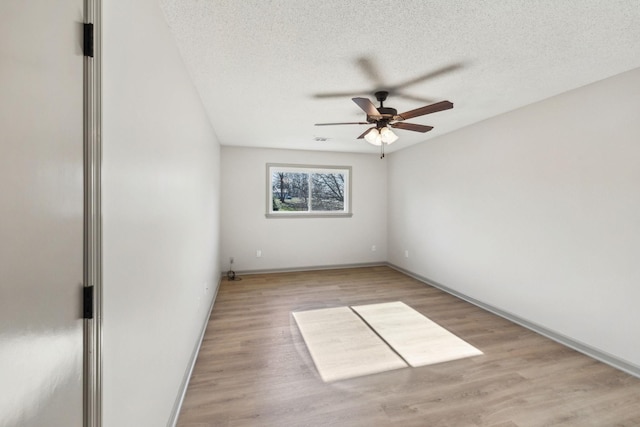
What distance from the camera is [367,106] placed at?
7.52 feet

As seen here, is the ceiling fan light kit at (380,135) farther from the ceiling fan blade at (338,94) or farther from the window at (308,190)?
the window at (308,190)

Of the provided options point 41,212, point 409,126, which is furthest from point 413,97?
point 41,212

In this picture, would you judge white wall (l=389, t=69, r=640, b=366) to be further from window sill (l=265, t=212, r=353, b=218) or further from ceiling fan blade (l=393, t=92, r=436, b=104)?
window sill (l=265, t=212, r=353, b=218)

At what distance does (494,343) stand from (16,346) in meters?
3.32

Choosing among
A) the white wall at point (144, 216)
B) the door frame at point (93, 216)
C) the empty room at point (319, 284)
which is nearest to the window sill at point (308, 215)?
the empty room at point (319, 284)

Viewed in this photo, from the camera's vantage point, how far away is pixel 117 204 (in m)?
0.99

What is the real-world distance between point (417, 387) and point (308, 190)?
13.2 ft

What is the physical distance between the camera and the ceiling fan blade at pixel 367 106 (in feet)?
7.24

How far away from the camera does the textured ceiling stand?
1.55 meters

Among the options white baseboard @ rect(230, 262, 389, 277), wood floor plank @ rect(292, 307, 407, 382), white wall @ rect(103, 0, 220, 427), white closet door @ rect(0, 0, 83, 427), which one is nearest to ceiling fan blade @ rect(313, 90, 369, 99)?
white wall @ rect(103, 0, 220, 427)

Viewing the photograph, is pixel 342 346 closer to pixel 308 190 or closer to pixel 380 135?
pixel 380 135

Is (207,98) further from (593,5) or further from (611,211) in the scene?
(611,211)

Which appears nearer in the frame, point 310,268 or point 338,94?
point 338,94

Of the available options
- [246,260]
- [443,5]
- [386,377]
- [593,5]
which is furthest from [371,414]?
[246,260]
